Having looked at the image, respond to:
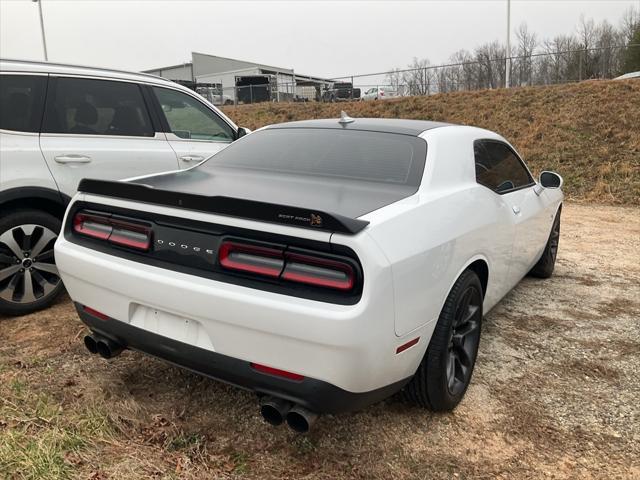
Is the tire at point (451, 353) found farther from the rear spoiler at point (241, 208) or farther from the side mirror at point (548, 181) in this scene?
the side mirror at point (548, 181)

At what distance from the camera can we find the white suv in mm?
3836

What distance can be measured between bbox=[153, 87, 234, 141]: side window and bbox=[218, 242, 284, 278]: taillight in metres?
3.00

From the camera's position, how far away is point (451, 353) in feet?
9.28

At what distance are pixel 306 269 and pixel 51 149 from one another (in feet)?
9.17

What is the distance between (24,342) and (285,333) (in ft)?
7.78

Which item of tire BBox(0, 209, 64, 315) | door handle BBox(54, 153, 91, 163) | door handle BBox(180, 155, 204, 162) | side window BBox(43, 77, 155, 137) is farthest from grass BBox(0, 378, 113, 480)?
door handle BBox(180, 155, 204, 162)

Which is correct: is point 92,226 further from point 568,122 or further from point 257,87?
point 257,87

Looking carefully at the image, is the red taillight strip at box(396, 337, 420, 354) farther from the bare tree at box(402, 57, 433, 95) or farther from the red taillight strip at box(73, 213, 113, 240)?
the bare tree at box(402, 57, 433, 95)

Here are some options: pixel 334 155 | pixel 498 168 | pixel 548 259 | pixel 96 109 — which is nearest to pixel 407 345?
pixel 334 155

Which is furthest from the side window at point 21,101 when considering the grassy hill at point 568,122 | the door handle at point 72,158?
the grassy hill at point 568,122

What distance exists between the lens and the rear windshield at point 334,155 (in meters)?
3.01

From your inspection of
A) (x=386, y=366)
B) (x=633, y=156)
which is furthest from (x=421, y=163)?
(x=633, y=156)

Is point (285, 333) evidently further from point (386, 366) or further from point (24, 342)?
point (24, 342)

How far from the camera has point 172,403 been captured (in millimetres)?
2859
